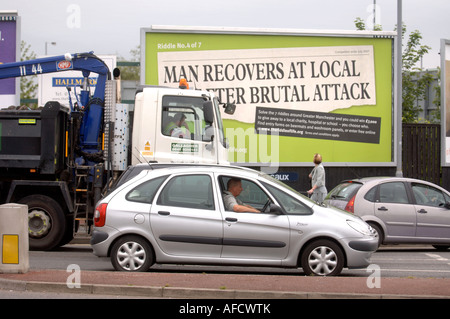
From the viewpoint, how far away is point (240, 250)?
9594 millimetres

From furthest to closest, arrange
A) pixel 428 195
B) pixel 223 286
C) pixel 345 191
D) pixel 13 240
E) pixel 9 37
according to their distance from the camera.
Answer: pixel 9 37, pixel 345 191, pixel 428 195, pixel 13 240, pixel 223 286

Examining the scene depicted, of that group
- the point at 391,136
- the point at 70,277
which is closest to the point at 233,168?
the point at 70,277

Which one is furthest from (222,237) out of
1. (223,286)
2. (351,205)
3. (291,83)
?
(291,83)

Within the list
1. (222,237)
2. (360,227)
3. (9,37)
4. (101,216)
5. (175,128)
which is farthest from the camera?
(9,37)

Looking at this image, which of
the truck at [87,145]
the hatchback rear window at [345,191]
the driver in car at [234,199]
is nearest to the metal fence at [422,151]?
the hatchback rear window at [345,191]

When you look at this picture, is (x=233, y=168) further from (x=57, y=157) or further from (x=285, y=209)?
(x=57, y=157)

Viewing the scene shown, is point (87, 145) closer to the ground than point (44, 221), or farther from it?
farther from it

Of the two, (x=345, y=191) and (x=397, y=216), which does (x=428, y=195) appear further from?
(x=345, y=191)

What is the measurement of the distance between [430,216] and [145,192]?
680 centimetres

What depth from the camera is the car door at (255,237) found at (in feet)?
31.4

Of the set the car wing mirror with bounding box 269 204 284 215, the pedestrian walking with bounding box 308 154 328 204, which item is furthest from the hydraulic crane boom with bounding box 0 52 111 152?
the pedestrian walking with bounding box 308 154 328 204

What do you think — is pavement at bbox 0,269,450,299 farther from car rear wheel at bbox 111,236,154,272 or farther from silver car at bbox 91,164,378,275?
silver car at bbox 91,164,378,275

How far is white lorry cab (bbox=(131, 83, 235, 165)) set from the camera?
12.7 metres

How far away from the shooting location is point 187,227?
9.59 metres
